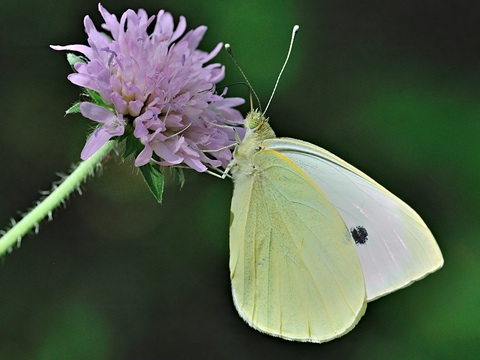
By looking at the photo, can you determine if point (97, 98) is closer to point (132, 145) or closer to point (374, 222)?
point (132, 145)

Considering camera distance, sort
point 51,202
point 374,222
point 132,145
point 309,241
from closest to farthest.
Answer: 1. point 51,202
2. point 132,145
3. point 374,222
4. point 309,241

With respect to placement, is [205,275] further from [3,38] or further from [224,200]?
[3,38]

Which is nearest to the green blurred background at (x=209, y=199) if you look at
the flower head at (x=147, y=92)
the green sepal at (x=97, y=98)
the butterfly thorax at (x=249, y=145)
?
the butterfly thorax at (x=249, y=145)

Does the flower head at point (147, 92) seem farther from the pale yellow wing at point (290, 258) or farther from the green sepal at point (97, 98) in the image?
the pale yellow wing at point (290, 258)

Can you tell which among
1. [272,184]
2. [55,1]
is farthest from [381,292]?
[55,1]

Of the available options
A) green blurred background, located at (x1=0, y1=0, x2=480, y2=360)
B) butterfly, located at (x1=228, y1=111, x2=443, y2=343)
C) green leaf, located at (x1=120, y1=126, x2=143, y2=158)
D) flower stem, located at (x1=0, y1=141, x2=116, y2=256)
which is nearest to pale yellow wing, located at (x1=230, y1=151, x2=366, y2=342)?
butterfly, located at (x1=228, y1=111, x2=443, y2=343)

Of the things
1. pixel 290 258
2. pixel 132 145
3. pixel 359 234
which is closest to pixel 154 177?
pixel 132 145

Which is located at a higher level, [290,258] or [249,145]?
[249,145]
